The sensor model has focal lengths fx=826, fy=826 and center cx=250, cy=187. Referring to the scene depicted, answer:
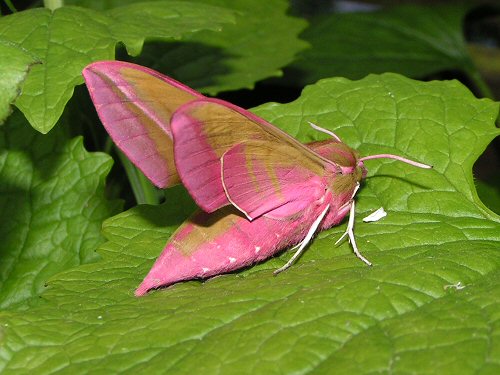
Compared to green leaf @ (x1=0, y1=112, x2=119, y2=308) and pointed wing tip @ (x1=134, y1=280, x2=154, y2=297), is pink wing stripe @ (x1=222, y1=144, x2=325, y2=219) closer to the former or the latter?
pointed wing tip @ (x1=134, y1=280, x2=154, y2=297)

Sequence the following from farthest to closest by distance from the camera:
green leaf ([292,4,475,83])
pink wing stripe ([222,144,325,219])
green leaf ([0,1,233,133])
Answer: green leaf ([292,4,475,83]), green leaf ([0,1,233,133]), pink wing stripe ([222,144,325,219])

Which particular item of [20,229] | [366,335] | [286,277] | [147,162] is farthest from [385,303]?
[20,229]

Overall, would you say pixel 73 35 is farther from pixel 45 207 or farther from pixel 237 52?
pixel 237 52

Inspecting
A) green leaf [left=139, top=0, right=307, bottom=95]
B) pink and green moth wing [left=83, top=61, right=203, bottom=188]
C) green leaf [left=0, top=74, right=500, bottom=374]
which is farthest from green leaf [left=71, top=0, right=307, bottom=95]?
pink and green moth wing [left=83, top=61, right=203, bottom=188]

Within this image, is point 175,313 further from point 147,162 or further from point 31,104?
point 31,104

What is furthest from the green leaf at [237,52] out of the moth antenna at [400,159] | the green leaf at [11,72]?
the green leaf at [11,72]

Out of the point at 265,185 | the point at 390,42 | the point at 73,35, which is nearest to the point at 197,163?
the point at 265,185
